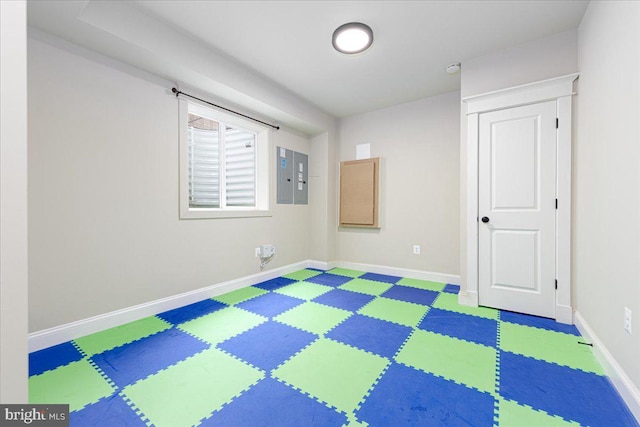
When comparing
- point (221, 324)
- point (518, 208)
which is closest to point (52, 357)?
point (221, 324)

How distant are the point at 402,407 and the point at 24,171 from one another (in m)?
1.99

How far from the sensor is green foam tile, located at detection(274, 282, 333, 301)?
328 cm

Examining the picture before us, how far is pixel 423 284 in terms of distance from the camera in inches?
148

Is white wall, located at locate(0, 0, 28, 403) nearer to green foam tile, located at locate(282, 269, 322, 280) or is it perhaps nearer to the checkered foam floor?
the checkered foam floor

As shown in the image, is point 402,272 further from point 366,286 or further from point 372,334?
point 372,334

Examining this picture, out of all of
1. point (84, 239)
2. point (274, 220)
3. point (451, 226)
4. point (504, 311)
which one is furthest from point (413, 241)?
point (84, 239)

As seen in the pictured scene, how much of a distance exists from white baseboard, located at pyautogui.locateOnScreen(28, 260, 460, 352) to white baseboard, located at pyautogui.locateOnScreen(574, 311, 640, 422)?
1.80 m

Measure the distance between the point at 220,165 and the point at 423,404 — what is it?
325 centimetres

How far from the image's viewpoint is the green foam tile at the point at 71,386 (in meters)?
1.46

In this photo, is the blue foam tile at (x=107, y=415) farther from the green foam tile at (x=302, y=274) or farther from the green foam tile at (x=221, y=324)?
the green foam tile at (x=302, y=274)

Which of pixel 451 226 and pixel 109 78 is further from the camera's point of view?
pixel 451 226

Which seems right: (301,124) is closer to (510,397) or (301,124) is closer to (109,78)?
(109,78)

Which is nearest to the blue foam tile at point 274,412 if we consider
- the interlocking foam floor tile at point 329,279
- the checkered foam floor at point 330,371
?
the checkered foam floor at point 330,371

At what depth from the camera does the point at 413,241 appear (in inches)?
A: 161
